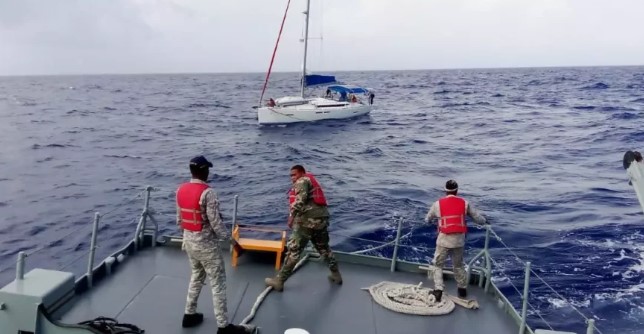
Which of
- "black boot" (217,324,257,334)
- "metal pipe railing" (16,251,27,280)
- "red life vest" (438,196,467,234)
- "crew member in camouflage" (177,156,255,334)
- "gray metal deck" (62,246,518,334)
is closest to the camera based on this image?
"metal pipe railing" (16,251,27,280)

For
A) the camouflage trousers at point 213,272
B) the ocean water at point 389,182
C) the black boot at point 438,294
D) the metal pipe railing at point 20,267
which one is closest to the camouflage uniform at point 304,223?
the ocean water at point 389,182

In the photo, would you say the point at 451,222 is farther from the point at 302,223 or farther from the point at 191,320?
the point at 191,320

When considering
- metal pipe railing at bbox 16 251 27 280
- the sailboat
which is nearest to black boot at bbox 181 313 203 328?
metal pipe railing at bbox 16 251 27 280

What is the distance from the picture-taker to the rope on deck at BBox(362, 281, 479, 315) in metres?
6.91

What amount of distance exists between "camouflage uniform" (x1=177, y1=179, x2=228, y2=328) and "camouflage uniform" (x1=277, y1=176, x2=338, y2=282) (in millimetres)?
1357

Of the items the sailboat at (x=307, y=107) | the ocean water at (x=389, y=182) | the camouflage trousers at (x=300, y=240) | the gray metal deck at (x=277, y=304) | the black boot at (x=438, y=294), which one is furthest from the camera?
the sailboat at (x=307, y=107)

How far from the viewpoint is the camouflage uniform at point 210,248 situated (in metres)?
5.55

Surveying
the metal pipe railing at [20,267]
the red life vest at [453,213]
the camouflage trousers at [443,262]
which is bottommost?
the camouflage trousers at [443,262]

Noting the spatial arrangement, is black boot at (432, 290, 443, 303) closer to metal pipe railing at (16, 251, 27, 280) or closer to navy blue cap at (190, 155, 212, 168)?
navy blue cap at (190, 155, 212, 168)

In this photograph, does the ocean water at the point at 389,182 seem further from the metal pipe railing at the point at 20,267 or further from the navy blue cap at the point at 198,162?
the navy blue cap at the point at 198,162

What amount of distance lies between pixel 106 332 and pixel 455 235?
14.5ft

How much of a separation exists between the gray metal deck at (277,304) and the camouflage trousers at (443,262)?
0.41 m

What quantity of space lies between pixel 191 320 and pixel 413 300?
299 cm

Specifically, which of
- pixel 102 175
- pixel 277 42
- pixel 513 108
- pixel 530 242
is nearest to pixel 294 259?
pixel 530 242
